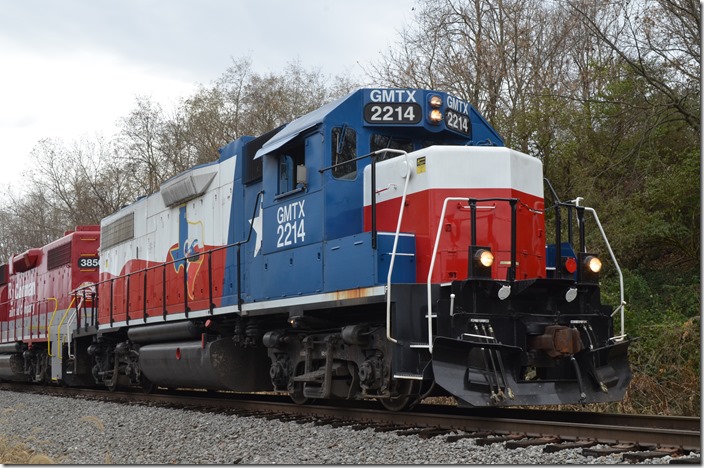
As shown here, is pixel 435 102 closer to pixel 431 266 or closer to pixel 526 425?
pixel 431 266

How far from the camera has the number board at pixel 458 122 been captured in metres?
8.76

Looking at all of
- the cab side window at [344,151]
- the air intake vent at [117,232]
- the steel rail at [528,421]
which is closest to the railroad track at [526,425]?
the steel rail at [528,421]

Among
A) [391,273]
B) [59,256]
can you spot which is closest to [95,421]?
[391,273]

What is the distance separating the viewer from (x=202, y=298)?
11086mm

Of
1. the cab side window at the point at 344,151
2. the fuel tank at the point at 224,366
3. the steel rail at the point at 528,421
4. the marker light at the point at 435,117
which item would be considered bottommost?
the steel rail at the point at 528,421

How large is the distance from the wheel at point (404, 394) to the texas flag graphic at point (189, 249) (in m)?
4.12

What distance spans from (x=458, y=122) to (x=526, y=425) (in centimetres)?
352

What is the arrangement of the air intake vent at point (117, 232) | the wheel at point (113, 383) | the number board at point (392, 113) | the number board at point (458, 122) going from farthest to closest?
the air intake vent at point (117, 232) < the wheel at point (113, 383) < the number board at point (458, 122) < the number board at point (392, 113)

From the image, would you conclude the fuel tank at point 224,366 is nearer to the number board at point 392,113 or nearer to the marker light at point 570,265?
the number board at point 392,113

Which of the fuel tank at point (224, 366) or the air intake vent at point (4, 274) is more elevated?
the air intake vent at point (4, 274)

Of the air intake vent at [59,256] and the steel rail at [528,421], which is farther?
the air intake vent at [59,256]

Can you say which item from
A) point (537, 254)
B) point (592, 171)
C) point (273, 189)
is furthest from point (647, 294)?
point (273, 189)

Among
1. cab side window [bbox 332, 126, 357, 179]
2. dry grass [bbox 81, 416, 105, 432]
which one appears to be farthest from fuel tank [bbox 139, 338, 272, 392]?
cab side window [bbox 332, 126, 357, 179]

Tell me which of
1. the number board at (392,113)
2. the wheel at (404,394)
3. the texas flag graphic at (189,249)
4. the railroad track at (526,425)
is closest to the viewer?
the railroad track at (526,425)
